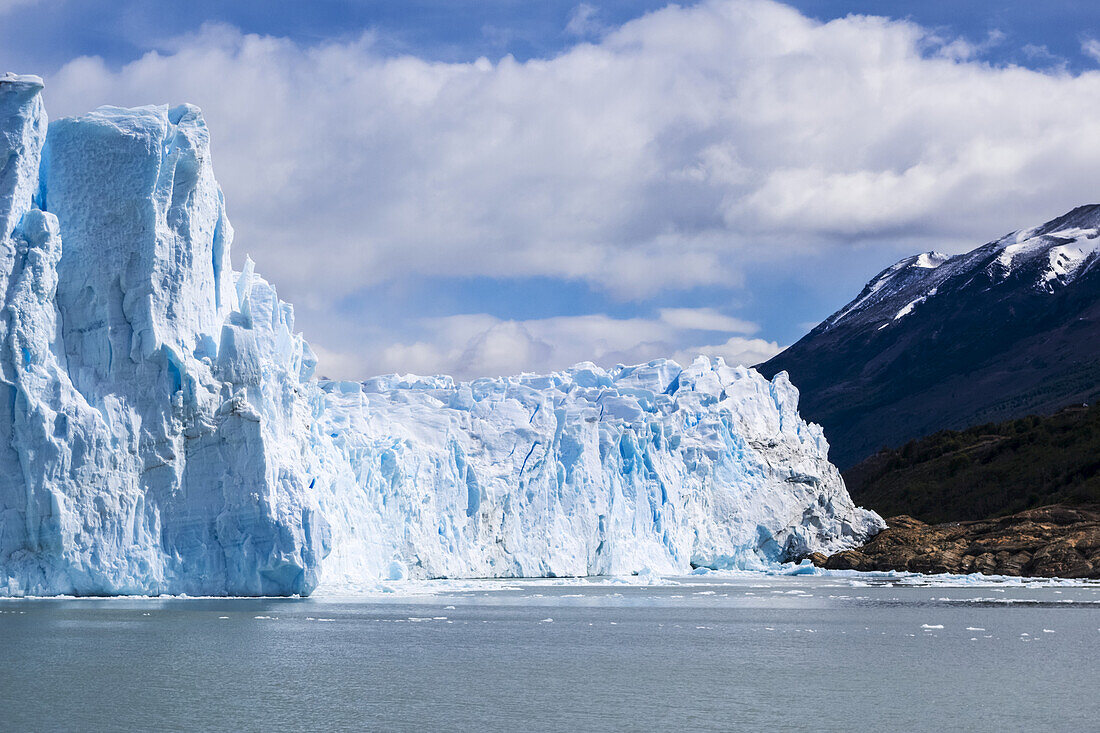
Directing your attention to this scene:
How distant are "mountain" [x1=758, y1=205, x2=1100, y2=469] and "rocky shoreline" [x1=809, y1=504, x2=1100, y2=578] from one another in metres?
49.0

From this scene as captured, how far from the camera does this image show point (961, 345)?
13812 centimetres

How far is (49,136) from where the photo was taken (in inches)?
1048

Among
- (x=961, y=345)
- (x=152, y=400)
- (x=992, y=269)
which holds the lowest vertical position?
(x=152, y=400)

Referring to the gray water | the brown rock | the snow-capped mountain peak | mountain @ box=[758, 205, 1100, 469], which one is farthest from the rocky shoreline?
the snow-capped mountain peak

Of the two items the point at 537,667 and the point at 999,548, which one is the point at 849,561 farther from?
the point at 537,667

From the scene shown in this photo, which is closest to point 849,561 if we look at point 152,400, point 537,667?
point 152,400

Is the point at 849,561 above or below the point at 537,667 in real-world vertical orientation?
above

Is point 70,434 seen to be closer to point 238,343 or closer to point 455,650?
point 238,343

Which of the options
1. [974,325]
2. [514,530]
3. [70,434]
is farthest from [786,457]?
[974,325]

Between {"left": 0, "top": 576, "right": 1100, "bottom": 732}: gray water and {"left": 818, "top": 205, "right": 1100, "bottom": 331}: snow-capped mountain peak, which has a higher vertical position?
{"left": 818, "top": 205, "right": 1100, "bottom": 331}: snow-capped mountain peak

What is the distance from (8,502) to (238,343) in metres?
5.83

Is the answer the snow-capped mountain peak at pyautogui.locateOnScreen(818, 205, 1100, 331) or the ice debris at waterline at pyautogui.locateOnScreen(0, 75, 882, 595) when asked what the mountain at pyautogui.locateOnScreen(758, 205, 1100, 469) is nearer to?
the snow-capped mountain peak at pyautogui.locateOnScreen(818, 205, 1100, 331)

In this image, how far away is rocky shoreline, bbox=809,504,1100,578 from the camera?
139 ft

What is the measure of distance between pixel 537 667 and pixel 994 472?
5592cm
